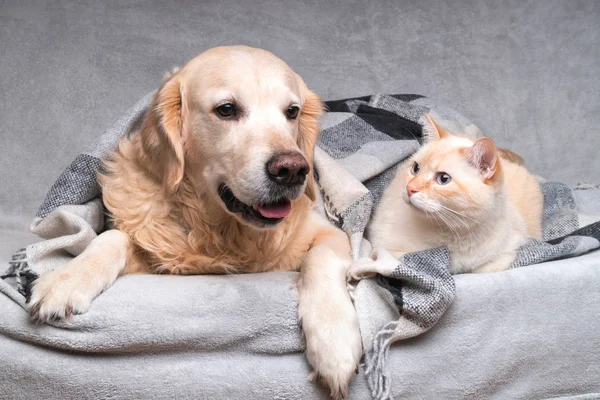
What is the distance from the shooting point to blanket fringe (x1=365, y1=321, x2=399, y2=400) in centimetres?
158

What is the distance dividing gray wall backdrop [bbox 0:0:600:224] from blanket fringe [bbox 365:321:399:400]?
197 centimetres

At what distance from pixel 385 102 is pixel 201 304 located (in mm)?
1694

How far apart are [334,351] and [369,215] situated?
2.88ft

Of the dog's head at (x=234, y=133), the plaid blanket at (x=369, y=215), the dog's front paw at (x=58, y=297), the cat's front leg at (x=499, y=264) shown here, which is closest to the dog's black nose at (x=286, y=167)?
the dog's head at (x=234, y=133)

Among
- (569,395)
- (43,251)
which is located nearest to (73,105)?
(43,251)

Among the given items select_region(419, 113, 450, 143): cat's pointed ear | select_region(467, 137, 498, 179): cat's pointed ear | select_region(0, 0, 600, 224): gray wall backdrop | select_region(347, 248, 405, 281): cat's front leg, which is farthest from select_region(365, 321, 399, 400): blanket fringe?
select_region(0, 0, 600, 224): gray wall backdrop

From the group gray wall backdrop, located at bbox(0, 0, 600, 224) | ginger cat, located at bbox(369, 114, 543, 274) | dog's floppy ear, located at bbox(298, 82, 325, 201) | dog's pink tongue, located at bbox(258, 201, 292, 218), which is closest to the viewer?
dog's pink tongue, located at bbox(258, 201, 292, 218)

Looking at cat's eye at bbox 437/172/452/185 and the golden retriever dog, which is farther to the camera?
cat's eye at bbox 437/172/452/185

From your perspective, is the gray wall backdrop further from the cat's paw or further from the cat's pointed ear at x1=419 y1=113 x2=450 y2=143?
the cat's paw

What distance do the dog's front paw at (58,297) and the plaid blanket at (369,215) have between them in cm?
8

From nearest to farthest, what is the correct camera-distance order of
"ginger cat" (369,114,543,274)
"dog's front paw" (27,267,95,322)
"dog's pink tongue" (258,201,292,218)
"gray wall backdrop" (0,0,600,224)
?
"dog's front paw" (27,267,95,322) → "dog's pink tongue" (258,201,292,218) → "ginger cat" (369,114,543,274) → "gray wall backdrop" (0,0,600,224)

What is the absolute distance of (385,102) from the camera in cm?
298

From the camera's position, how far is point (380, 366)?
62.1 inches

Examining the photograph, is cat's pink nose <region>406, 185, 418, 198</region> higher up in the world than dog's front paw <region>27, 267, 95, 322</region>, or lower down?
higher up
